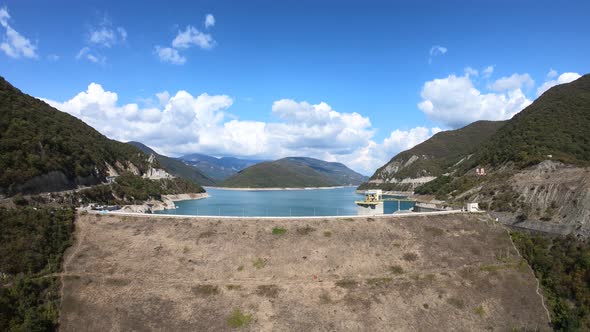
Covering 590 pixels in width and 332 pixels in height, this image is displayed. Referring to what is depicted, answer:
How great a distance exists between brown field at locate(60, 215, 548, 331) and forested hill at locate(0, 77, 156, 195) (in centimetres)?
1892

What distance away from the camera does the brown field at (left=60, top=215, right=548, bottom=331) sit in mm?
36719

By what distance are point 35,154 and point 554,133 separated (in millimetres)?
127054

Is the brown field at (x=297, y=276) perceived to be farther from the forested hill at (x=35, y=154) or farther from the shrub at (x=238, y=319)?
the forested hill at (x=35, y=154)

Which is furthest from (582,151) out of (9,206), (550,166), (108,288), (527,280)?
(9,206)

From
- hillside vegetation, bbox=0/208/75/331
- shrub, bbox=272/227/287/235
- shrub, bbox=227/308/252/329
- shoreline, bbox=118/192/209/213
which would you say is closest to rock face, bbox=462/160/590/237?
shrub, bbox=272/227/287/235

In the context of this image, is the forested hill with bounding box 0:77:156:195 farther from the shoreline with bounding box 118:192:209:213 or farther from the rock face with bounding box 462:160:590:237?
the rock face with bounding box 462:160:590:237

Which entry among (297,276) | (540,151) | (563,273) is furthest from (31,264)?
(540,151)

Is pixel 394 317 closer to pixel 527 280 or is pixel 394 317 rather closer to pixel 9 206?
pixel 527 280

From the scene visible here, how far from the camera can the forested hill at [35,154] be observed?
206 feet

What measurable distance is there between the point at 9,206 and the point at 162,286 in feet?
101

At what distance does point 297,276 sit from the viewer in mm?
42719

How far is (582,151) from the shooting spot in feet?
295

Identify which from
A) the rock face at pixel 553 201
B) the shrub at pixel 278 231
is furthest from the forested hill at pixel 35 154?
the rock face at pixel 553 201

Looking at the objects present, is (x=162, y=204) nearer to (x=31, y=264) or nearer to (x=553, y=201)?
(x=31, y=264)
